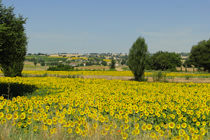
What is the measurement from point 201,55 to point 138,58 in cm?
4852

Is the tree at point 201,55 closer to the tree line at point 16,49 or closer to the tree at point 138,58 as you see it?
the tree line at point 16,49

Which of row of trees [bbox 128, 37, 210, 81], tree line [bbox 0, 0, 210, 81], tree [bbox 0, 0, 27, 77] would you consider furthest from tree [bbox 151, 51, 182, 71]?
tree [bbox 0, 0, 27, 77]

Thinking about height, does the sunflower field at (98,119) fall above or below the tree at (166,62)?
below

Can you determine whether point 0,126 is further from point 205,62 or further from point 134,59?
point 205,62

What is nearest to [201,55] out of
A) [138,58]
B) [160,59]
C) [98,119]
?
[160,59]

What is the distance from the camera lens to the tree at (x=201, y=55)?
63728 mm

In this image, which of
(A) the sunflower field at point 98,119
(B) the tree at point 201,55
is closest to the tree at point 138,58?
(A) the sunflower field at point 98,119

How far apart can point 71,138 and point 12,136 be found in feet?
4.17

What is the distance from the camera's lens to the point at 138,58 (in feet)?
82.7

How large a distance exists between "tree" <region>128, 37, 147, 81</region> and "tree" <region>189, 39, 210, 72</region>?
44.9 metres

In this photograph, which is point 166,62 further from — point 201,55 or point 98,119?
point 98,119

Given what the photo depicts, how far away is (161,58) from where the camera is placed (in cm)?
9150

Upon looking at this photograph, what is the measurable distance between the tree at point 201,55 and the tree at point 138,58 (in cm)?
4494

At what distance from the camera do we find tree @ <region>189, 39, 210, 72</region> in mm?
63728
